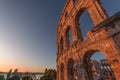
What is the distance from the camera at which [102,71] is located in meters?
24.1

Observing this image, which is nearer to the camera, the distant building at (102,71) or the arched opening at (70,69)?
the arched opening at (70,69)

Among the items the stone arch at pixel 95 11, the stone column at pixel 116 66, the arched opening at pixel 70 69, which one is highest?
the stone arch at pixel 95 11

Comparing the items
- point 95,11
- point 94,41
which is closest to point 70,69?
point 94,41

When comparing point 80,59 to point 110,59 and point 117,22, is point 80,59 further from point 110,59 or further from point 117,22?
point 117,22

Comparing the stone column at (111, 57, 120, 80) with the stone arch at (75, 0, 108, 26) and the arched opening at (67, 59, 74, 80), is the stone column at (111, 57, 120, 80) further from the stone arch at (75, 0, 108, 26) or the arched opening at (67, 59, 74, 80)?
the arched opening at (67, 59, 74, 80)

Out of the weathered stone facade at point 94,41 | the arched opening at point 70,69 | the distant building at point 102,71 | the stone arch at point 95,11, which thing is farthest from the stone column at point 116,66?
the distant building at point 102,71

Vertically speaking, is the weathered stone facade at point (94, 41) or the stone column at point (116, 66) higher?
the weathered stone facade at point (94, 41)

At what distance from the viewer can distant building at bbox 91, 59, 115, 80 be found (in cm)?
2292

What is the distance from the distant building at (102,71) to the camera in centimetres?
2292

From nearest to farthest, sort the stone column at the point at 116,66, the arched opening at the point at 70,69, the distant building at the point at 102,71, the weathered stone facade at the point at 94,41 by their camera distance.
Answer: the stone column at the point at 116,66 → the weathered stone facade at the point at 94,41 → the arched opening at the point at 70,69 → the distant building at the point at 102,71

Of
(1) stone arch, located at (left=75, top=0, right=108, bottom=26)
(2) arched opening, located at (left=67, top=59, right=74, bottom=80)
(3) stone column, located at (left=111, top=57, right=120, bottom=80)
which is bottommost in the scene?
(3) stone column, located at (left=111, top=57, right=120, bottom=80)

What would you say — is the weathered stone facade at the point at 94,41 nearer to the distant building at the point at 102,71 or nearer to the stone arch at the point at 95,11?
the stone arch at the point at 95,11

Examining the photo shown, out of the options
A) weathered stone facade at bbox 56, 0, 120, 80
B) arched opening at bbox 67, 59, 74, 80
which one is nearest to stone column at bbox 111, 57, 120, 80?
weathered stone facade at bbox 56, 0, 120, 80

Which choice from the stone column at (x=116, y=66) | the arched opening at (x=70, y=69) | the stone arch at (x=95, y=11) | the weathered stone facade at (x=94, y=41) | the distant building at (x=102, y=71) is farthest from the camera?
the distant building at (x=102, y=71)
